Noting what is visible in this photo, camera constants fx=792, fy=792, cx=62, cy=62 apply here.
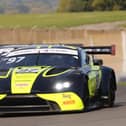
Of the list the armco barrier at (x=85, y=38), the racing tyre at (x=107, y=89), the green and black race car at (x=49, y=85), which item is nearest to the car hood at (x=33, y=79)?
the green and black race car at (x=49, y=85)

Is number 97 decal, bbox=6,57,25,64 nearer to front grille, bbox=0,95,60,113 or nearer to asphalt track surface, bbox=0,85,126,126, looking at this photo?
asphalt track surface, bbox=0,85,126,126

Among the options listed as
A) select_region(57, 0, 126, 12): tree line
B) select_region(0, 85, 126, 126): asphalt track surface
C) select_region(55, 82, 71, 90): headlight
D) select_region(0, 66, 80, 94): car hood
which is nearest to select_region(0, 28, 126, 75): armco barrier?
select_region(0, 85, 126, 126): asphalt track surface

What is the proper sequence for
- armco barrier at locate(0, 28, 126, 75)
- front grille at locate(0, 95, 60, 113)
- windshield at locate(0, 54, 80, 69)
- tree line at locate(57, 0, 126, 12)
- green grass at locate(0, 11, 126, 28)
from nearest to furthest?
1. front grille at locate(0, 95, 60, 113)
2. windshield at locate(0, 54, 80, 69)
3. armco barrier at locate(0, 28, 126, 75)
4. green grass at locate(0, 11, 126, 28)
5. tree line at locate(57, 0, 126, 12)

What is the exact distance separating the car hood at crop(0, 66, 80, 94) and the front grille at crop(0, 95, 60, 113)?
Result: 0.10 m

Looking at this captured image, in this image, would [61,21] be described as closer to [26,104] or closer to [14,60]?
[14,60]

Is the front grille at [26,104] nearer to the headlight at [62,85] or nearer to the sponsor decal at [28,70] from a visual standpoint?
the headlight at [62,85]

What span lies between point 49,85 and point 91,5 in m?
83.3

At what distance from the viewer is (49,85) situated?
12.1 m

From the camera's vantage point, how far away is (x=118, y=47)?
2591 cm

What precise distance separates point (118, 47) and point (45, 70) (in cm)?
1364

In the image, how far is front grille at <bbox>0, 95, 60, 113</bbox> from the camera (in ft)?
39.4

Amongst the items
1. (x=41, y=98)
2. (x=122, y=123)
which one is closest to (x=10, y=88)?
(x=41, y=98)

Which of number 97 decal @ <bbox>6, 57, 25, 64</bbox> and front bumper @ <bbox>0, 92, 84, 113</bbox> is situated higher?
number 97 decal @ <bbox>6, 57, 25, 64</bbox>

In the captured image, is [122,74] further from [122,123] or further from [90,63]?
[122,123]
